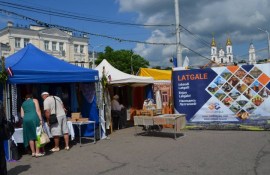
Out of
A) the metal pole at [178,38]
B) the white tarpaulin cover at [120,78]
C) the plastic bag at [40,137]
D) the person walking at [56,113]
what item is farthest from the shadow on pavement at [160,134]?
the metal pole at [178,38]

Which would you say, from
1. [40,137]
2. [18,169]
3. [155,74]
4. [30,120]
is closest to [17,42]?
[155,74]

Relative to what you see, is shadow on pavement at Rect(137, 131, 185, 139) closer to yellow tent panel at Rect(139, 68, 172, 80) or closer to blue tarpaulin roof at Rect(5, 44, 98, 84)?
blue tarpaulin roof at Rect(5, 44, 98, 84)

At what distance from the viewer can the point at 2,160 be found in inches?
264

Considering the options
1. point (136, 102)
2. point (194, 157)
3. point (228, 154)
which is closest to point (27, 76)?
point (194, 157)

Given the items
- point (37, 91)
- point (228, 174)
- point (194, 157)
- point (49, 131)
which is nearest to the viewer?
point (228, 174)

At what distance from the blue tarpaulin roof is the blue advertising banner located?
4.31m

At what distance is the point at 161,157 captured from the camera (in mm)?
8391

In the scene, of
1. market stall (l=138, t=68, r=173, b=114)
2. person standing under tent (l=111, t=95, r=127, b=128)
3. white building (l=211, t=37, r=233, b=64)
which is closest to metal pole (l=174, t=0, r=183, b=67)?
market stall (l=138, t=68, r=173, b=114)

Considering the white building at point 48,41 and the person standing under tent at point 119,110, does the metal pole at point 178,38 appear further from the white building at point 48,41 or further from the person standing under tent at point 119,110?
the white building at point 48,41

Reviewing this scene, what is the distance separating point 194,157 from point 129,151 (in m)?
1.93

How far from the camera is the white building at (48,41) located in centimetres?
6297

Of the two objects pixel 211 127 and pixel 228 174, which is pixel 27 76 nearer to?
pixel 228 174

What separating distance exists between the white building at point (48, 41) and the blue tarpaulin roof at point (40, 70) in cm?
4582

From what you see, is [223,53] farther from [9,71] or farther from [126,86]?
[9,71]
